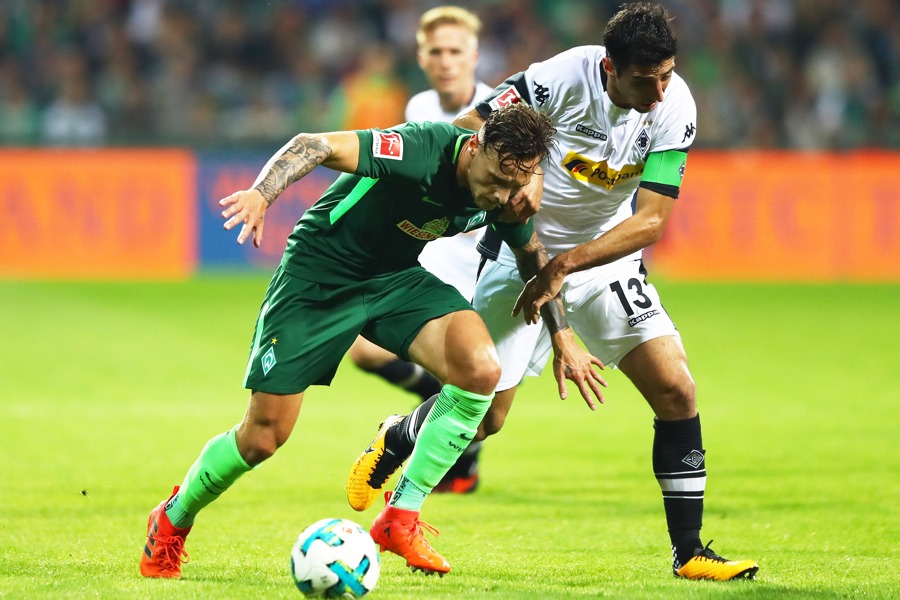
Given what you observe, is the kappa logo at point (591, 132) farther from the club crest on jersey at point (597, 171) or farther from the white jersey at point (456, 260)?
the white jersey at point (456, 260)

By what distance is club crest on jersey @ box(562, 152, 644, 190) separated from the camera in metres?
5.29

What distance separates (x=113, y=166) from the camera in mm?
15969

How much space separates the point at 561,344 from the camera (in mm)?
5145

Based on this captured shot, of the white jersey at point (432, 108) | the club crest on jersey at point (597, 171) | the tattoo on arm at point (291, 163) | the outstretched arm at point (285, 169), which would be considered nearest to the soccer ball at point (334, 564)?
the outstretched arm at point (285, 169)

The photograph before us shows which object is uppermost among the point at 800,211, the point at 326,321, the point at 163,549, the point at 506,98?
the point at 506,98

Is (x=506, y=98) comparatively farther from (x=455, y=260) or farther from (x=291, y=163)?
(x=455, y=260)

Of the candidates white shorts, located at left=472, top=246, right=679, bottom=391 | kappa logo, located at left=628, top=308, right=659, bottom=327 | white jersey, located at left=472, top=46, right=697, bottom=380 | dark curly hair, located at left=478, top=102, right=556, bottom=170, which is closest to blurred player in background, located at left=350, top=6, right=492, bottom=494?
white shorts, located at left=472, top=246, right=679, bottom=391

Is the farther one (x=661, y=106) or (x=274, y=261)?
(x=274, y=261)

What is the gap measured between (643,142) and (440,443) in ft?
4.78

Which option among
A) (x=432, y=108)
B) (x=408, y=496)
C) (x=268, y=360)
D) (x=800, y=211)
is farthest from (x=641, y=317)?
(x=800, y=211)

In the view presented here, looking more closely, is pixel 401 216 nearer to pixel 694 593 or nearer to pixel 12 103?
pixel 694 593

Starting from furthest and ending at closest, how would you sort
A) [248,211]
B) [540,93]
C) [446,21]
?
[446,21], [540,93], [248,211]

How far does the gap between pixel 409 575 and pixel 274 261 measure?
40.2 feet

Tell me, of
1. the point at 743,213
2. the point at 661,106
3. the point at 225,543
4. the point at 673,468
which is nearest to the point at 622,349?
the point at 673,468
